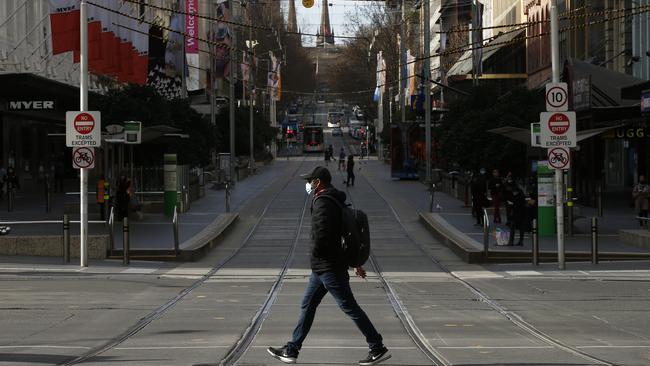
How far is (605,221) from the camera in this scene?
36.2m

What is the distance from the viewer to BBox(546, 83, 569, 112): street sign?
75.3 ft

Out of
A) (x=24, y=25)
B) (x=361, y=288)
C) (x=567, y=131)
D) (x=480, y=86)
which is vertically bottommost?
(x=361, y=288)

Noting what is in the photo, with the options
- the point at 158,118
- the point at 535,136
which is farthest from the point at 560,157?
the point at 158,118

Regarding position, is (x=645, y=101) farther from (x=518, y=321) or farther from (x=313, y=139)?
(x=313, y=139)

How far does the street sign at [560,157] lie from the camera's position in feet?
75.0

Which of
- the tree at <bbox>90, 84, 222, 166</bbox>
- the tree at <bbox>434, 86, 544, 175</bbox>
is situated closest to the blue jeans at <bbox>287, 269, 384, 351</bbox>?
the tree at <bbox>434, 86, 544, 175</bbox>

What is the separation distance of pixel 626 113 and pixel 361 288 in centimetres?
2237

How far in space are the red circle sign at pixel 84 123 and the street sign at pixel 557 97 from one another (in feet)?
31.6

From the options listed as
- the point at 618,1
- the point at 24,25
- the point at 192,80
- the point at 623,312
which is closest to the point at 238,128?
the point at 192,80

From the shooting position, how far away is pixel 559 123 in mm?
22859

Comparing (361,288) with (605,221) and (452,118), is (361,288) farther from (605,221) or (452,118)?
(452,118)

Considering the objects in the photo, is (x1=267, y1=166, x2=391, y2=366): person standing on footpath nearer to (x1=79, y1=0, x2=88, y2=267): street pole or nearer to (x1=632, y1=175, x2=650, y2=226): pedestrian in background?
(x1=79, y1=0, x2=88, y2=267): street pole

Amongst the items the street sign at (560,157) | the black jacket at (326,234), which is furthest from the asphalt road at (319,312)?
the street sign at (560,157)

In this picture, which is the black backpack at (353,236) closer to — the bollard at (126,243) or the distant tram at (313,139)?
the bollard at (126,243)
